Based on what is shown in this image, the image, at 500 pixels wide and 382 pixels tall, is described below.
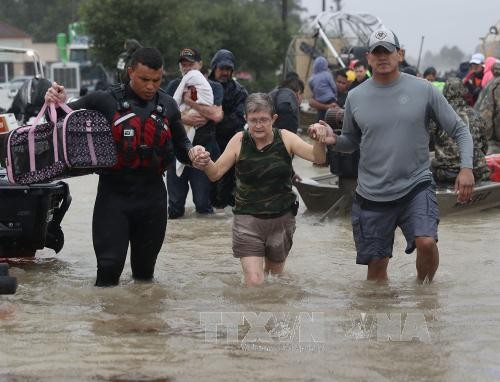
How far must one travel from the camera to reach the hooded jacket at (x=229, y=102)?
38.3ft

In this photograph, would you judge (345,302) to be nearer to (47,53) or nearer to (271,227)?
(271,227)

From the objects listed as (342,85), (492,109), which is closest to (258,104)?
(492,109)

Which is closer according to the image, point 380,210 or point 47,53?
point 380,210

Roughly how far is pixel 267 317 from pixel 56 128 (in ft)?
5.67

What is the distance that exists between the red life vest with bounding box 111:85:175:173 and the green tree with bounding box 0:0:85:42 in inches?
3042

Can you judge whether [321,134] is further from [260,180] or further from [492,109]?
[492,109]

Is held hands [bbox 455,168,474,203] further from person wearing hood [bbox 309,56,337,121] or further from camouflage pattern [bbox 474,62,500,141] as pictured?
person wearing hood [bbox 309,56,337,121]

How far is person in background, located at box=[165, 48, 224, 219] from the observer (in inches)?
438

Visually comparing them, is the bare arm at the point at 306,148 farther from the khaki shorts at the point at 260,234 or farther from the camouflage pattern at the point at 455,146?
the camouflage pattern at the point at 455,146

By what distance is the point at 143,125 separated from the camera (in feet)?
22.1

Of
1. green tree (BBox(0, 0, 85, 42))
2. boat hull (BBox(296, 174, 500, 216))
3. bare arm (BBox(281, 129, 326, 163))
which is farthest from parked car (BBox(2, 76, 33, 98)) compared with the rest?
green tree (BBox(0, 0, 85, 42))

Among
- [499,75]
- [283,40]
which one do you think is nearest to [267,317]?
[499,75]

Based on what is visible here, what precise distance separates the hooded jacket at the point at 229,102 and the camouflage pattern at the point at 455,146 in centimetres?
206

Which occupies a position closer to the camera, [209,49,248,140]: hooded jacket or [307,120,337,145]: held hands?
[307,120,337,145]: held hands
